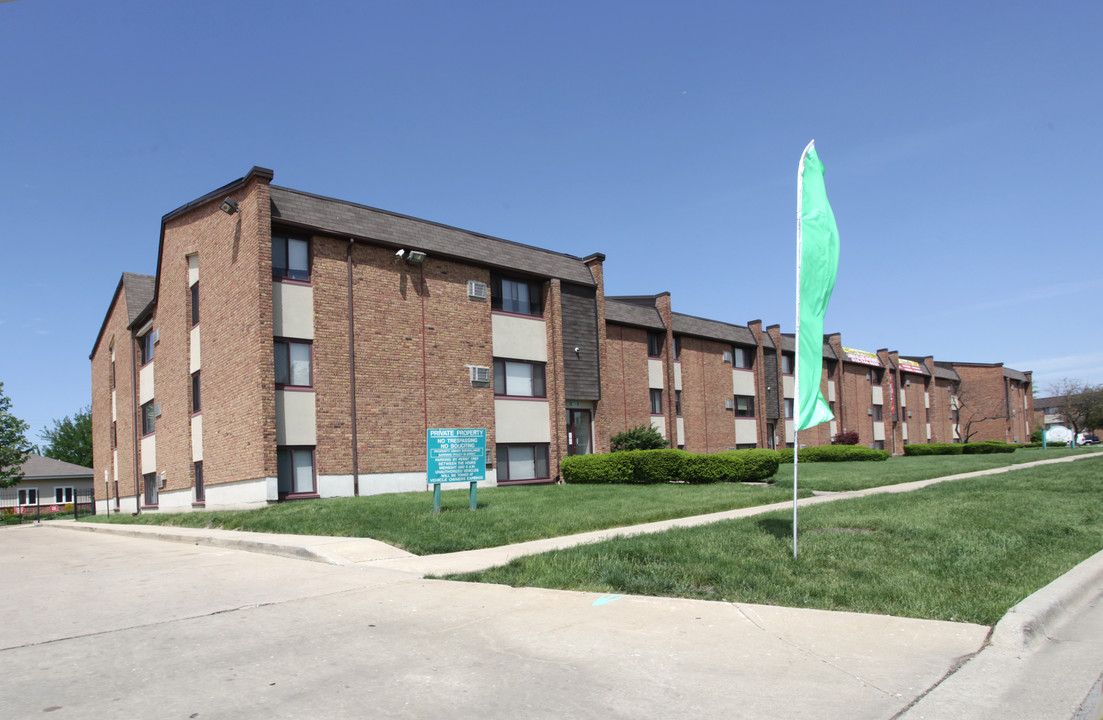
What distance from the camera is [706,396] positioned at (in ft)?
117

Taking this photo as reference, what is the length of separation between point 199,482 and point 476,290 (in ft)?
33.6

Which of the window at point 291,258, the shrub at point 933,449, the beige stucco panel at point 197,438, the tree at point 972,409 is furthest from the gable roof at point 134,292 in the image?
the tree at point 972,409

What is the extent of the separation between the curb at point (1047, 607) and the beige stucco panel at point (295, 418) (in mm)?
16706

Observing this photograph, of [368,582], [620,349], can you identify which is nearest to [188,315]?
[620,349]

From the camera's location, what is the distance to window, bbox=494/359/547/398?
81.3 feet

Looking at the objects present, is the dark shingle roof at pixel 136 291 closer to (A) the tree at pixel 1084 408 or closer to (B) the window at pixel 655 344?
(B) the window at pixel 655 344

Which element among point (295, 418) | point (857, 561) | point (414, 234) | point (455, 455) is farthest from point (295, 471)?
point (857, 561)

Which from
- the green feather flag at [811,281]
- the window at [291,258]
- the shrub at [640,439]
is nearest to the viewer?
the green feather flag at [811,281]

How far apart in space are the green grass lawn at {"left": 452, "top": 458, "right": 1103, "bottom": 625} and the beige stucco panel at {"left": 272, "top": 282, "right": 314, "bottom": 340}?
12.9 m

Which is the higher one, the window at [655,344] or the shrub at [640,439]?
the window at [655,344]

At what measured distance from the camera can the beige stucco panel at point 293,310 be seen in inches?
777

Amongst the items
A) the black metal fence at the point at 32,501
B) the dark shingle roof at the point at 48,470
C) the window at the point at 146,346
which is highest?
the window at the point at 146,346

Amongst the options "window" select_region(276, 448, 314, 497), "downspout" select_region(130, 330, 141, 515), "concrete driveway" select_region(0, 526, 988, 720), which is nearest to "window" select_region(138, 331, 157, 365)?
"downspout" select_region(130, 330, 141, 515)

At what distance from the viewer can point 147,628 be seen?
6258 mm
